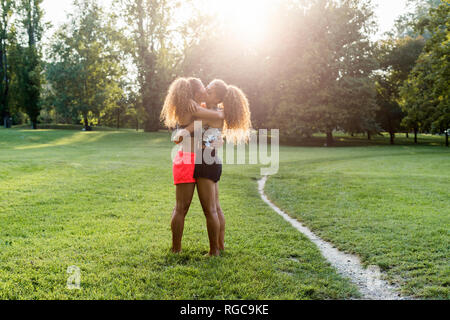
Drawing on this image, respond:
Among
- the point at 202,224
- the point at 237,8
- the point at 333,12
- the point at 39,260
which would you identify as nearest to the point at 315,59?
the point at 333,12

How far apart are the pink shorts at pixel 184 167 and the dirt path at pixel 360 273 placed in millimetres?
2492

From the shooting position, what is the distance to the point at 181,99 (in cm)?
486

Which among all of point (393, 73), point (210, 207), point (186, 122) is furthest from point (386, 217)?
point (393, 73)

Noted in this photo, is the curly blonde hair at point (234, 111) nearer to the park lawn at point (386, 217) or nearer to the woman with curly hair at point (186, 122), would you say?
the woman with curly hair at point (186, 122)

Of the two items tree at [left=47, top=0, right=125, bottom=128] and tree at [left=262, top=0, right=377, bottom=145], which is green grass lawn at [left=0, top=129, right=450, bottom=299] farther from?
tree at [left=47, top=0, right=125, bottom=128]

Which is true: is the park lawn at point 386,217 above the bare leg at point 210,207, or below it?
below

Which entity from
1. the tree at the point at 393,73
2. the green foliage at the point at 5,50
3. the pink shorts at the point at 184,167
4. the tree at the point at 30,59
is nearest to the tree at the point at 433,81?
the tree at the point at 393,73

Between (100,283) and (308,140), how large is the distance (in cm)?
4398

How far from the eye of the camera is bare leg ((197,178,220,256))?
5.08 m

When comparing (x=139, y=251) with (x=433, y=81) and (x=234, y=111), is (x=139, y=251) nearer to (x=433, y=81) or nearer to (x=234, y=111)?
(x=234, y=111)

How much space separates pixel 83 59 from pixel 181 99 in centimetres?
4544

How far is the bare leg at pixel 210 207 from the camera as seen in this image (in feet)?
16.7

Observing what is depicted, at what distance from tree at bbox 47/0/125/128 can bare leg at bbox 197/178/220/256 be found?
1678 inches
